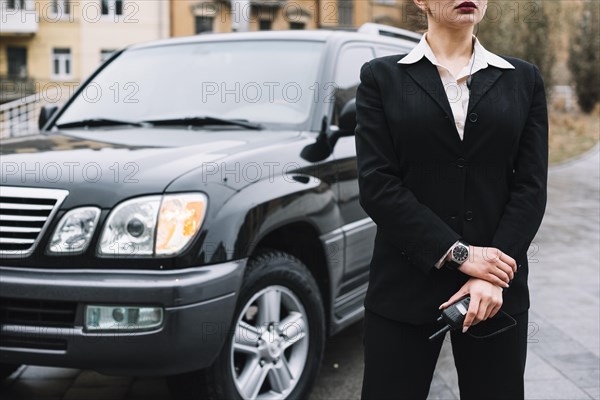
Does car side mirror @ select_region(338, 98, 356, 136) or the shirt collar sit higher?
the shirt collar

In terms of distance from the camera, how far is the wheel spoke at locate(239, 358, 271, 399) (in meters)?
3.29

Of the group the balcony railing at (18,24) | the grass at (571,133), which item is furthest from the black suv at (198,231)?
the balcony railing at (18,24)

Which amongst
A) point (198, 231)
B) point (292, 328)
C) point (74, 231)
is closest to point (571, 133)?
point (292, 328)

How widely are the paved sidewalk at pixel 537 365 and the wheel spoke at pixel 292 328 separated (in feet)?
1.61

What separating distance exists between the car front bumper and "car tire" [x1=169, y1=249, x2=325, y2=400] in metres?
0.16

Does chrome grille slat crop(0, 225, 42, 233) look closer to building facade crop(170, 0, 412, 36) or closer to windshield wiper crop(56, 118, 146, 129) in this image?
windshield wiper crop(56, 118, 146, 129)

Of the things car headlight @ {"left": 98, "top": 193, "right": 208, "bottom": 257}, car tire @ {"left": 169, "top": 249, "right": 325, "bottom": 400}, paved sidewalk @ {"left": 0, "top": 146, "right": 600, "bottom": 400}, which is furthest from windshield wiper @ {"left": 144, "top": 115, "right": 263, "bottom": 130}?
paved sidewalk @ {"left": 0, "top": 146, "right": 600, "bottom": 400}

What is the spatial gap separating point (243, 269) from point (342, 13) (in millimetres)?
42465

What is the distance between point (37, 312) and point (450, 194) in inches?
68.6

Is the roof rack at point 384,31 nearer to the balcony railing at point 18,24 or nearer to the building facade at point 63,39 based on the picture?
the building facade at point 63,39

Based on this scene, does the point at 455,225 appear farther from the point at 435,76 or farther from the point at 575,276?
the point at 575,276

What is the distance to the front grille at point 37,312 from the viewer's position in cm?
298

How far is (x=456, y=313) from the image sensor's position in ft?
6.61

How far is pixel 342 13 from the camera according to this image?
44.1m
